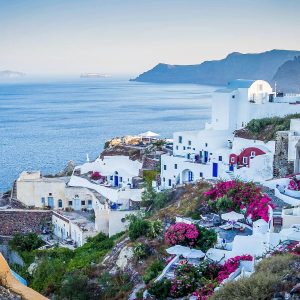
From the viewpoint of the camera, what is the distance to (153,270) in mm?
16625

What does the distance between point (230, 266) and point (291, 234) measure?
1844 mm

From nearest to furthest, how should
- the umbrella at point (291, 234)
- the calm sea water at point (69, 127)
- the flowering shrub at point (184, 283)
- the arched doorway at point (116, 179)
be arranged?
the flowering shrub at point (184, 283) < the umbrella at point (291, 234) < the arched doorway at point (116, 179) < the calm sea water at point (69, 127)

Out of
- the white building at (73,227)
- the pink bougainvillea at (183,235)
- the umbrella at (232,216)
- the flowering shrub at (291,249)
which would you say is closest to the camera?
the flowering shrub at (291,249)

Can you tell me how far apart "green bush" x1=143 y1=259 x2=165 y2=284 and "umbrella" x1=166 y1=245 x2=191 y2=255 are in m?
0.50

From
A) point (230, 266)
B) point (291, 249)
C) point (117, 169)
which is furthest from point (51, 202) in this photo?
point (291, 249)

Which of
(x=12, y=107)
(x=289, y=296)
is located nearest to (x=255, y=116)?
(x=289, y=296)

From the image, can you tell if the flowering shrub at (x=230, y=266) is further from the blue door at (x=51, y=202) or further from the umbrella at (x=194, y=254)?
the blue door at (x=51, y=202)

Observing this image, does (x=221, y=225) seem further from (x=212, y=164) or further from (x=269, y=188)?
(x=212, y=164)

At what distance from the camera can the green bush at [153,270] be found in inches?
640

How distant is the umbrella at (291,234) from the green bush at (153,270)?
3665 millimetres

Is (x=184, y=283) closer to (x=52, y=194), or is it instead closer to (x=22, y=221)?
(x=22, y=221)

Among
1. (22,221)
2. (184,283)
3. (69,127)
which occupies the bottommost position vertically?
(69,127)

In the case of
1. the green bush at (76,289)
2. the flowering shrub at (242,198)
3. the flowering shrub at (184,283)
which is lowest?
the green bush at (76,289)

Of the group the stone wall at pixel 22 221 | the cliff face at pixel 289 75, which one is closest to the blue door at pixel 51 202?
the stone wall at pixel 22 221
